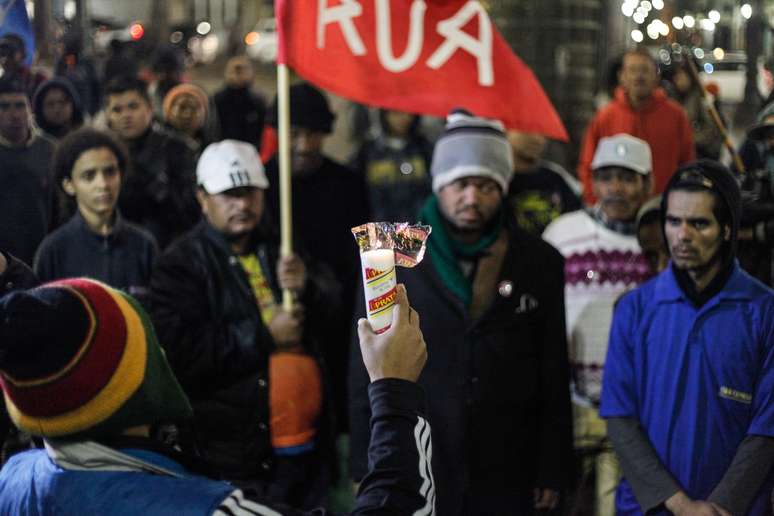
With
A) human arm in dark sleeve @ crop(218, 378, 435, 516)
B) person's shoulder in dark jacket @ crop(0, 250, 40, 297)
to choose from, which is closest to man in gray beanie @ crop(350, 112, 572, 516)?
person's shoulder in dark jacket @ crop(0, 250, 40, 297)

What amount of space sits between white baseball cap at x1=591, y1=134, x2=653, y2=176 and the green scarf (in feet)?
3.61

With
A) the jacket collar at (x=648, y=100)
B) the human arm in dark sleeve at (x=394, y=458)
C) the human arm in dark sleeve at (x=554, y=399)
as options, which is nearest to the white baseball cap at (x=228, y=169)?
the human arm in dark sleeve at (x=554, y=399)

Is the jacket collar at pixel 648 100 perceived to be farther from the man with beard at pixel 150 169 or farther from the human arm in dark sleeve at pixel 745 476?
the human arm in dark sleeve at pixel 745 476

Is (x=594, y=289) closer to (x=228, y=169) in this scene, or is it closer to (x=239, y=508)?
(x=228, y=169)

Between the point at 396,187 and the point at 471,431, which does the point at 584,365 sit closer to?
the point at 471,431

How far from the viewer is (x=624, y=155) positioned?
5605 mm

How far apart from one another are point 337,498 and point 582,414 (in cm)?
128

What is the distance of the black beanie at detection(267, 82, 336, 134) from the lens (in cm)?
661

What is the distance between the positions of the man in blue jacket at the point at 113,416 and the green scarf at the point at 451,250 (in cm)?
186

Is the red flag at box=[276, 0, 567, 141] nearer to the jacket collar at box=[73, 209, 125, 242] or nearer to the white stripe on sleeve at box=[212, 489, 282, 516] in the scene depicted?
the jacket collar at box=[73, 209, 125, 242]

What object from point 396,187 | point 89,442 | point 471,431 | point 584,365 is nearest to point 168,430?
point 89,442

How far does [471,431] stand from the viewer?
14.2ft

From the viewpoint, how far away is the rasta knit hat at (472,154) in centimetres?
470

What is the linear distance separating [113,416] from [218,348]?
7.42 feet
